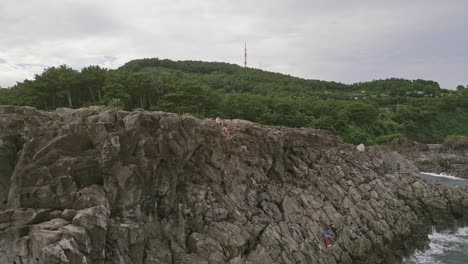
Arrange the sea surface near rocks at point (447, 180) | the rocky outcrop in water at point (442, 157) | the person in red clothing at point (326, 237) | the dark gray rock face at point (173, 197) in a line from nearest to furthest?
the dark gray rock face at point (173, 197) < the person in red clothing at point (326, 237) < the sea surface near rocks at point (447, 180) < the rocky outcrop in water at point (442, 157)

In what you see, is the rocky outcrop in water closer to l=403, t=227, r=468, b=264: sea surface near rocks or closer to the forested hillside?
the forested hillside

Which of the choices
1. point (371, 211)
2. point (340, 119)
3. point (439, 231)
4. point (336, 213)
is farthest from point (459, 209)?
point (340, 119)

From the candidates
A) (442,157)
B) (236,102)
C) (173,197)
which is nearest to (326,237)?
(173,197)

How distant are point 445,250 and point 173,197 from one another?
960 inches

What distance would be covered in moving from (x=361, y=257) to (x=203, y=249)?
12.9 meters

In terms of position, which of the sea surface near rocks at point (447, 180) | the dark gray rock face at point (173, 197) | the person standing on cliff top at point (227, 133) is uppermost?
the person standing on cliff top at point (227, 133)

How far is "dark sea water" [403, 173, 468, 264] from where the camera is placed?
103 feet

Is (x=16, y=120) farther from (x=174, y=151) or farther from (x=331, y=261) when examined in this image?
(x=331, y=261)

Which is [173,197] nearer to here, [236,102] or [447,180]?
[236,102]

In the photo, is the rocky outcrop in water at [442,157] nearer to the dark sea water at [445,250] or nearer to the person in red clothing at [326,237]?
the dark sea water at [445,250]

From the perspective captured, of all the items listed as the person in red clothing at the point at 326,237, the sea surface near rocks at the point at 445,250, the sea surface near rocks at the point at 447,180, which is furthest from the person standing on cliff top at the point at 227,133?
the sea surface near rocks at the point at 447,180

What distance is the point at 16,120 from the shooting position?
21781mm

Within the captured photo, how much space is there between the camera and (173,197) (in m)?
24.0

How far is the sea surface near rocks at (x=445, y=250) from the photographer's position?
31344mm
